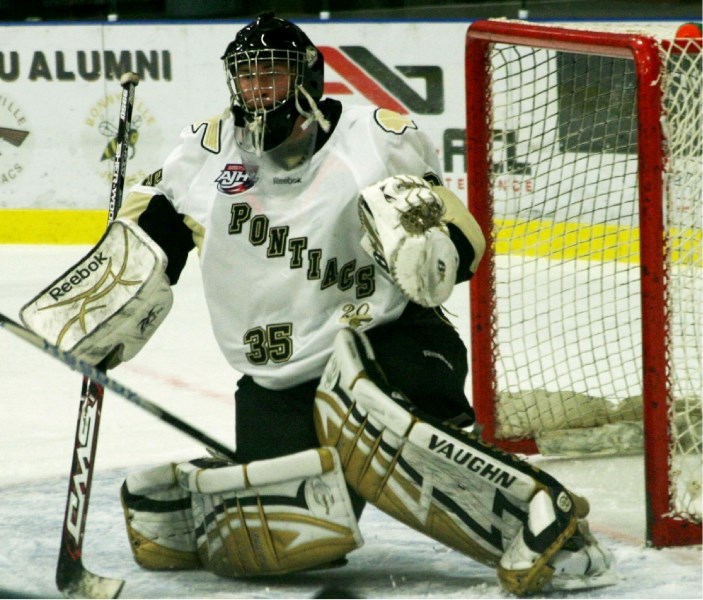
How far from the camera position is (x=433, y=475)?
218 cm

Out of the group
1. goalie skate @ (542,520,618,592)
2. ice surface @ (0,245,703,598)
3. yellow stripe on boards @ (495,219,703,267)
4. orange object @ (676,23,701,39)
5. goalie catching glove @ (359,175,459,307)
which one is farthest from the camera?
yellow stripe on boards @ (495,219,703,267)

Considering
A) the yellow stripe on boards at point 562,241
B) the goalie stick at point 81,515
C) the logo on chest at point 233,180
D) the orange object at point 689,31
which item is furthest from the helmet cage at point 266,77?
the yellow stripe on boards at point 562,241

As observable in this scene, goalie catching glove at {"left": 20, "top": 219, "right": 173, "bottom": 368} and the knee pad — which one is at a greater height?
goalie catching glove at {"left": 20, "top": 219, "right": 173, "bottom": 368}

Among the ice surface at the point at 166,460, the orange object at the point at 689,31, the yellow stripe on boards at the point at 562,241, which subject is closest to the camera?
the ice surface at the point at 166,460

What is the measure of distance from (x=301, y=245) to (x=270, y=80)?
26 cm

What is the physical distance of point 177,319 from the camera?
4.48 m

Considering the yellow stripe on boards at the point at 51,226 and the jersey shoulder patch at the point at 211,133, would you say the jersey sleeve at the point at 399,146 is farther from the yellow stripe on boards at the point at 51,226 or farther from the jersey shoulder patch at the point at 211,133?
the yellow stripe on boards at the point at 51,226

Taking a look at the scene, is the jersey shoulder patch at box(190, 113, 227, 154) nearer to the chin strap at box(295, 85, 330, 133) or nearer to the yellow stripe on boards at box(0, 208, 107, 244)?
the chin strap at box(295, 85, 330, 133)

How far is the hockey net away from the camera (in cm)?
234

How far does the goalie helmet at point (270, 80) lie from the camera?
2283 millimetres

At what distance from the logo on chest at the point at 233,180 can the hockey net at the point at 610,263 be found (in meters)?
0.63

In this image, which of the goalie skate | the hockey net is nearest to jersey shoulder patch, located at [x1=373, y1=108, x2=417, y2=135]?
the hockey net

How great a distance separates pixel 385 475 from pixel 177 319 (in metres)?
2.38

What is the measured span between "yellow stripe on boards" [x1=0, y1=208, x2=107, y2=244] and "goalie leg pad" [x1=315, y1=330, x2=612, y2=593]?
3593 mm
